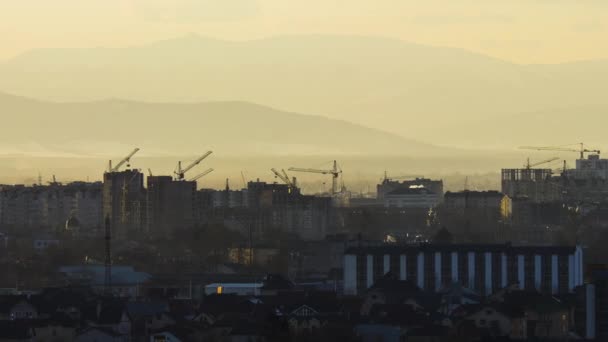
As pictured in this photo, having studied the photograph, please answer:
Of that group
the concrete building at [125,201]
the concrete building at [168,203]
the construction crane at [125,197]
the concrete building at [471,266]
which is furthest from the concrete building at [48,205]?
the concrete building at [471,266]

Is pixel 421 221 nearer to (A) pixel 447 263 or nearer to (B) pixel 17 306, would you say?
(A) pixel 447 263

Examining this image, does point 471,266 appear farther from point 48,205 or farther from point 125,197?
point 48,205

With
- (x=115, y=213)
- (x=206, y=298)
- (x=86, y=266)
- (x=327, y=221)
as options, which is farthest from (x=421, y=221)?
(x=206, y=298)

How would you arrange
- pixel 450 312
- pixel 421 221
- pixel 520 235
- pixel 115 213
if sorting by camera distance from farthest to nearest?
pixel 421 221, pixel 115 213, pixel 520 235, pixel 450 312

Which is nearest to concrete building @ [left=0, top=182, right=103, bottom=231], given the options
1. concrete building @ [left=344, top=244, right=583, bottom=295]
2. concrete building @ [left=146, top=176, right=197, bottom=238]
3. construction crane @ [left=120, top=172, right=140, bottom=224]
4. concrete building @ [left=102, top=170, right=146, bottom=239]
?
concrete building @ [left=102, top=170, right=146, bottom=239]

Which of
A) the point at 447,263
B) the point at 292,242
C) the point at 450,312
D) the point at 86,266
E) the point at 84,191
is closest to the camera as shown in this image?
the point at 450,312

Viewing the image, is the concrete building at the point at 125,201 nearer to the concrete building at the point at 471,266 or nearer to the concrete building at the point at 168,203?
the concrete building at the point at 168,203

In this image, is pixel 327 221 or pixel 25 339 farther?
pixel 327 221
